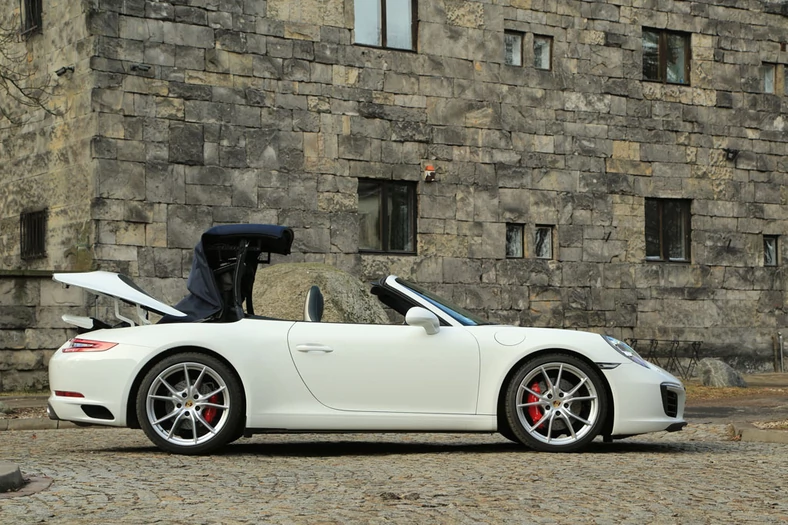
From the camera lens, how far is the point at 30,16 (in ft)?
66.6

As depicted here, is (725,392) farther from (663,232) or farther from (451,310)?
(451,310)

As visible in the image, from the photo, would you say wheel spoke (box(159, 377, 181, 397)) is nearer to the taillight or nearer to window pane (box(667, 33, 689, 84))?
the taillight

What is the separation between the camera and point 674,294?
2300cm

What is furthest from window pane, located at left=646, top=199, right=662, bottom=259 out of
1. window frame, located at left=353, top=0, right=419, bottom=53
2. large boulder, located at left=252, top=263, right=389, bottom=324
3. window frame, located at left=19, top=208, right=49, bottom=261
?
window frame, located at left=19, top=208, right=49, bottom=261

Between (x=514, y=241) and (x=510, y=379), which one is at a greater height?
(x=514, y=241)

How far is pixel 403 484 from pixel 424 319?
7.01 ft

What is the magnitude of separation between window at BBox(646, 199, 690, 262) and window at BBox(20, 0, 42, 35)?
35.1 feet

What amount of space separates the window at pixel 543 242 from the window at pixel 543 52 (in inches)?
108

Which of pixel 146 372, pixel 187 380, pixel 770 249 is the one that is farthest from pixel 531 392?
pixel 770 249

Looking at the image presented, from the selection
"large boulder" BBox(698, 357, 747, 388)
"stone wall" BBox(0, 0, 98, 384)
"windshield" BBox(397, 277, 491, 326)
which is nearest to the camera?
"windshield" BBox(397, 277, 491, 326)

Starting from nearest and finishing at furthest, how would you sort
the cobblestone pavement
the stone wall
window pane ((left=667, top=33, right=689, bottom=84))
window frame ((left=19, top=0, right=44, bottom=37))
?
1. the cobblestone pavement
2. the stone wall
3. window frame ((left=19, top=0, right=44, bottom=37))
4. window pane ((left=667, top=33, right=689, bottom=84))

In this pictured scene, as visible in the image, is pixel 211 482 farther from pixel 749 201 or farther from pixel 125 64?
pixel 749 201

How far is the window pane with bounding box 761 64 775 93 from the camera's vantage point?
24391 mm

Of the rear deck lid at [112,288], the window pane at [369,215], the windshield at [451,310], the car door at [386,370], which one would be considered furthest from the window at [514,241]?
the rear deck lid at [112,288]
